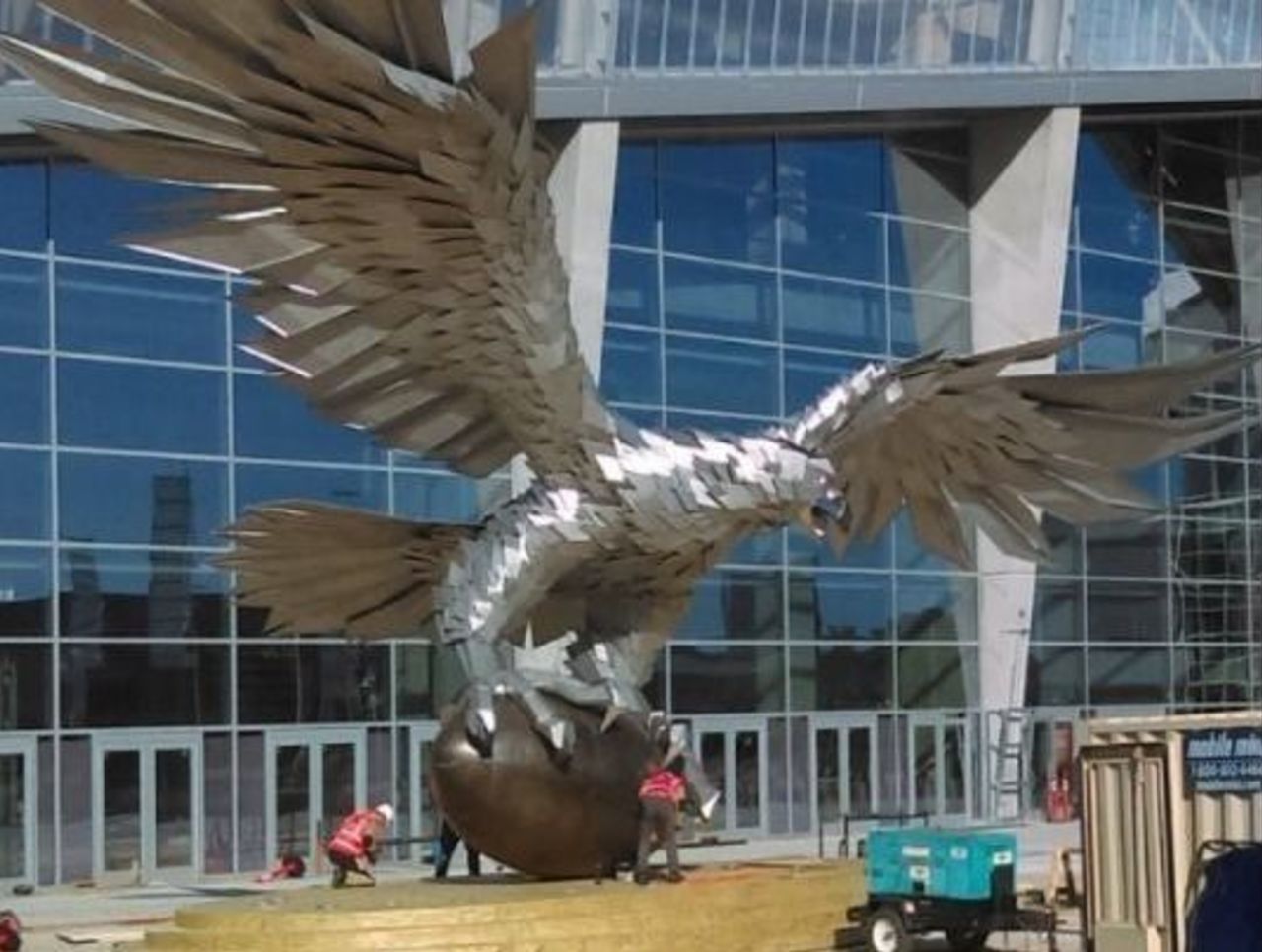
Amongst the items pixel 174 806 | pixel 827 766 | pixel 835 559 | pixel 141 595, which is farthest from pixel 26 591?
pixel 827 766

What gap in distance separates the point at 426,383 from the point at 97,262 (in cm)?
1419

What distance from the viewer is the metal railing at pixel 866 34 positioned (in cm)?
2814

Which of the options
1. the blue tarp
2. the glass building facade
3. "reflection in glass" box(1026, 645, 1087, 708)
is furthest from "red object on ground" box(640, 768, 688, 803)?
"reflection in glass" box(1026, 645, 1087, 708)

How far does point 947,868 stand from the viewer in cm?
1625

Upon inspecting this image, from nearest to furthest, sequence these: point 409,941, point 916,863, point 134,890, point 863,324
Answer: point 409,941, point 916,863, point 134,890, point 863,324

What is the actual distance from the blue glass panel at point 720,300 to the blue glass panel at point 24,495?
9.39 m

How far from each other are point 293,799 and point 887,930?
44.8 feet

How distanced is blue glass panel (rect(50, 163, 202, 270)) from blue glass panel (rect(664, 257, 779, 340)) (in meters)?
7.61

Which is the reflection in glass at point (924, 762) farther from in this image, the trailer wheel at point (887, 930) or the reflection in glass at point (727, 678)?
the trailer wheel at point (887, 930)

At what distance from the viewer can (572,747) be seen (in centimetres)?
1300

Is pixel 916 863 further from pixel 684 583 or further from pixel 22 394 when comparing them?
pixel 22 394

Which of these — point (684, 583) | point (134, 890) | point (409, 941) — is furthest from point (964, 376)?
point (134, 890)

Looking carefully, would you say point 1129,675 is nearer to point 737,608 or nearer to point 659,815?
point 737,608

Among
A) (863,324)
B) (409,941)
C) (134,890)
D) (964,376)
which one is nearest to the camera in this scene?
(409,941)
